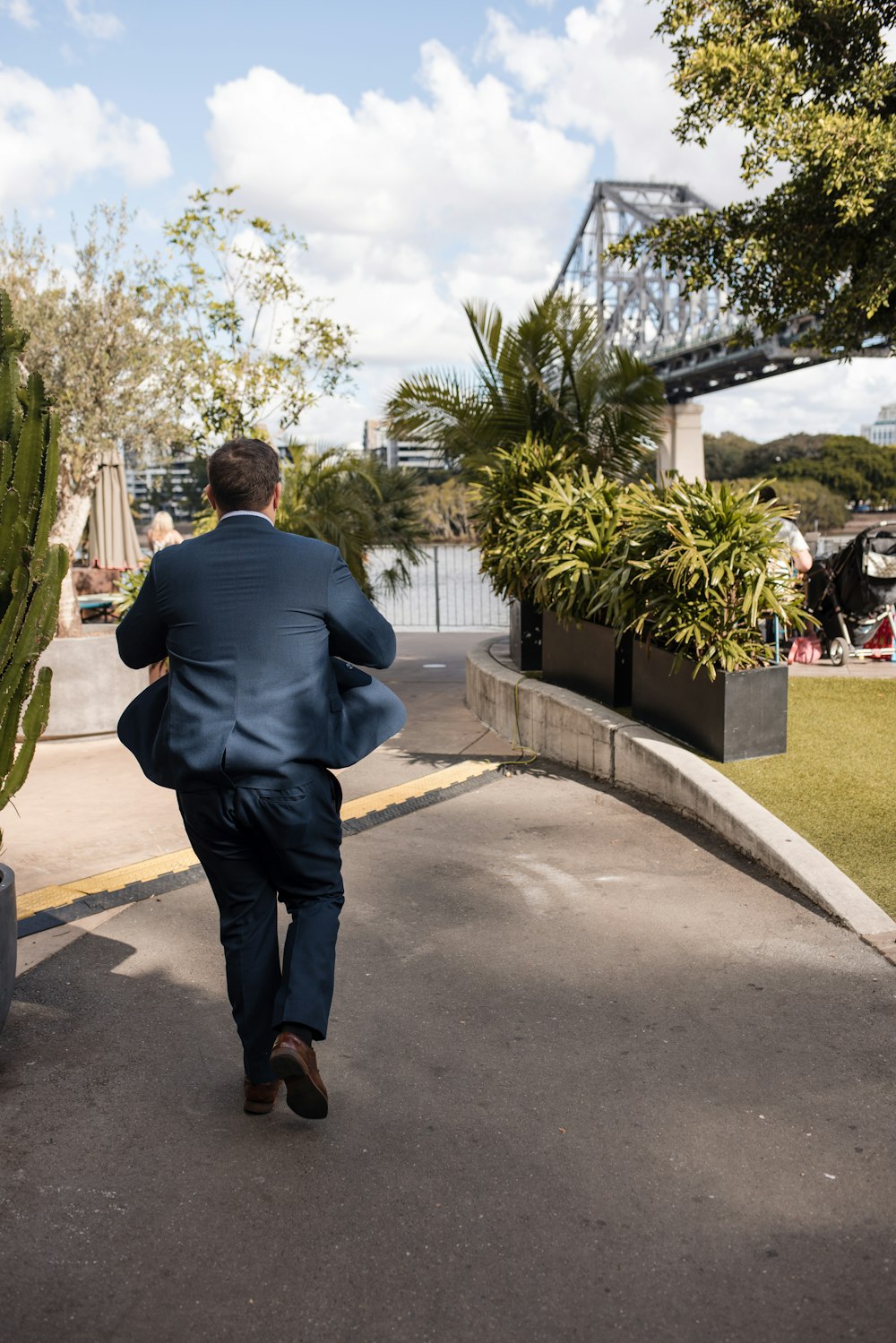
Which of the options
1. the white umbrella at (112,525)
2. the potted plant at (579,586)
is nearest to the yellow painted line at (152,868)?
the potted plant at (579,586)

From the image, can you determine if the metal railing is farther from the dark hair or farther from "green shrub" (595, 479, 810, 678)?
the dark hair

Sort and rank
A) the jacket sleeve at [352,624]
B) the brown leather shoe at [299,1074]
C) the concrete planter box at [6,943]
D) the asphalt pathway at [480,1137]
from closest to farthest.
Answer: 1. the asphalt pathway at [480,1137]
2. the brown leather shoe at [299,1074]
3. the jacket sleeve at [352,624]
4. the concrete planter box at [6,943]

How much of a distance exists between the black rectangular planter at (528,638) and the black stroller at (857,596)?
9.69 feet

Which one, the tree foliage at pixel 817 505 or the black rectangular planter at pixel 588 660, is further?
the tree foliage at pixel 817 505

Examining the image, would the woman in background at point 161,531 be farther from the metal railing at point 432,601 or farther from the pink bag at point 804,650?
the metal railing at point 432,601

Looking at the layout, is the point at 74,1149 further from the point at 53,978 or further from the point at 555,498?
the point at 555,498

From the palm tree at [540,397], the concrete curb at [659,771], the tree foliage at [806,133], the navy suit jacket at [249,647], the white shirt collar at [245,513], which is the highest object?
the tree foliage at [806,133]

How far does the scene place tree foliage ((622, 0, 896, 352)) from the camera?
392 inches

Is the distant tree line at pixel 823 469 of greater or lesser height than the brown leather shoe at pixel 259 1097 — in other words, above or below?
above

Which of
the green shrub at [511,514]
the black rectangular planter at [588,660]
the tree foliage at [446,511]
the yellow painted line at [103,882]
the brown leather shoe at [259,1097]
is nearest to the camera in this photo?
the brown leather shoe at [259,1097]

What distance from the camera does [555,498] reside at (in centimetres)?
957

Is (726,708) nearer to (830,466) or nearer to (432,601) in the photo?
(432,601)

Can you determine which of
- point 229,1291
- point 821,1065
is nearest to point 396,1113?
point 229,1291

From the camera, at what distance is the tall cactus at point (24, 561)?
3.78m
